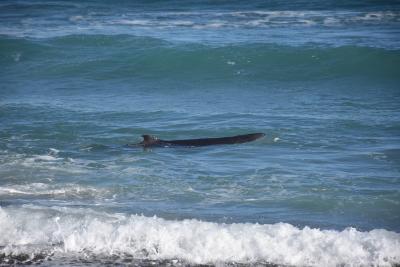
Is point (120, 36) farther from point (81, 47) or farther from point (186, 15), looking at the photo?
point (186, 15)

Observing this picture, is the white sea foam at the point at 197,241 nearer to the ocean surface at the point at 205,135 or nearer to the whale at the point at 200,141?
the ocean surface at the point at 205,135

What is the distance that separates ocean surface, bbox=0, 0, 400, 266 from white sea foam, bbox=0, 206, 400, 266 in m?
0.02

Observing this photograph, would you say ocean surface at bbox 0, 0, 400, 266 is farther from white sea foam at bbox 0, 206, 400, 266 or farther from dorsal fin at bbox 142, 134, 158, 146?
dorsal fin at bbox 142, 134, 158, 146

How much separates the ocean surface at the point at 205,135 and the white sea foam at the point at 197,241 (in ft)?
0.07

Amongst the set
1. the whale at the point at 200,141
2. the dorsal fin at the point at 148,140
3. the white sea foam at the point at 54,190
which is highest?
the dorsal fin at the point at 148,140

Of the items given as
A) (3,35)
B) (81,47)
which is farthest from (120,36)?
(3,35)

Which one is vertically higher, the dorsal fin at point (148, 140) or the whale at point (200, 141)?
the dorsal fin at point (148, 140)

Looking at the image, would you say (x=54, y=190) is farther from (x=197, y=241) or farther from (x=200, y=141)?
(x=200, y=141)

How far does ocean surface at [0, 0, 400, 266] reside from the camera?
855cm

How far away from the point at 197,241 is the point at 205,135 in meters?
5.93

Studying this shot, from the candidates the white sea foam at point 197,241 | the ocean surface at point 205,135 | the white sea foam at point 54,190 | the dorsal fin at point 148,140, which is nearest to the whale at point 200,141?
the dorsal fin at point 148,140

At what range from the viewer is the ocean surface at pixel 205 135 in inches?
337

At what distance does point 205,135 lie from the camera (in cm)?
1427

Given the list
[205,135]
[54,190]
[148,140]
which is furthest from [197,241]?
[205,135]
